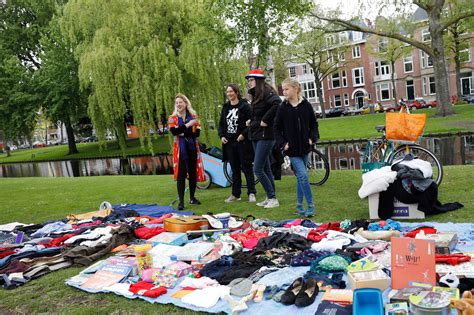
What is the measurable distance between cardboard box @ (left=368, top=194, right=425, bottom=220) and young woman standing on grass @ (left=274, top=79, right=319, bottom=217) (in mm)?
833

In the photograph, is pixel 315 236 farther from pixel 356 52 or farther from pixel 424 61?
pixel 356 52

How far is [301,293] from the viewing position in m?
3.10

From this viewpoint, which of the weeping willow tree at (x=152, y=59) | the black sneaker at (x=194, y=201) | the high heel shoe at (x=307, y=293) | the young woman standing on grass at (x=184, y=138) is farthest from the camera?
the weeping willow tree at (x=152, y=59)

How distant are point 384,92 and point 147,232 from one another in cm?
4911

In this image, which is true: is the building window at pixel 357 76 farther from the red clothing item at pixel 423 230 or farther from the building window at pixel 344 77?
the red clothing item at pixel 423 230

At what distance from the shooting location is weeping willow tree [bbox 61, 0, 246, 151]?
17.2 m

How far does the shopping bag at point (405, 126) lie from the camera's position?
20.2 feet

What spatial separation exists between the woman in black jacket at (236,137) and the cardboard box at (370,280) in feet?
13.2

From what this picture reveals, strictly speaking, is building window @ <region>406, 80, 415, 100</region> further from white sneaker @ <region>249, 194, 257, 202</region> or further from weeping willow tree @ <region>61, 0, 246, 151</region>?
white sneaker @ <region>249, 194, 257, 202</region>

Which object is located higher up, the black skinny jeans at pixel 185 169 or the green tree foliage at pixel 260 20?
the green tree foliage at pixel 260 20

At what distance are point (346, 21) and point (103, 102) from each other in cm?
1306

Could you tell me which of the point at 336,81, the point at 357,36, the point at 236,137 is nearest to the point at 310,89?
the point at 336,81

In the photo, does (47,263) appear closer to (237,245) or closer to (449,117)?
(237,245)

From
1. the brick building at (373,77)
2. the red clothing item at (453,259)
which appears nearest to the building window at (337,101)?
the brick building at (373,77)
